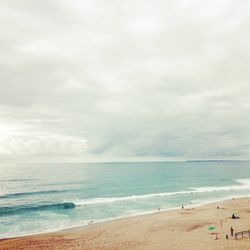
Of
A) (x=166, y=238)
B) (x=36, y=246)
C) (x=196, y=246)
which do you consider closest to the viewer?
(x=196, y=246)

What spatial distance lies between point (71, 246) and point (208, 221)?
19.3 meters

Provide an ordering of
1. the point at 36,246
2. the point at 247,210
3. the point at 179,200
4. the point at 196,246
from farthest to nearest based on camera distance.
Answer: the point at 179,200 < the point at 247,210 < the point at 36,246 < the point at 196,246

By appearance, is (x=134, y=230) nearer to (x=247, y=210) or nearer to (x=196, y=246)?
(x=196, y=246)

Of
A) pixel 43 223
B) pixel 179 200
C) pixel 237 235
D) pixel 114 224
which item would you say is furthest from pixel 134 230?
pixel 179 200

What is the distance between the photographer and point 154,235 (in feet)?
107

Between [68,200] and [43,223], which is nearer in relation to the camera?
[43,223]

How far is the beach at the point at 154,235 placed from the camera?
28.2 metres

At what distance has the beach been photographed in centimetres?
2825

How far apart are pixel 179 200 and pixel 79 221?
26.7 meters

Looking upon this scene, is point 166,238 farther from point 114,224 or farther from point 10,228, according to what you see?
point 10,228

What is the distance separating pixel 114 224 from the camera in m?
39.0

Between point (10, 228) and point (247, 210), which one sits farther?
point (247, 210)

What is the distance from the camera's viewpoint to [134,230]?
1390 inches

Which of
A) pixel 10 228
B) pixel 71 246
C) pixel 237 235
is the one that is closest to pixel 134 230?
pixel 71 246
